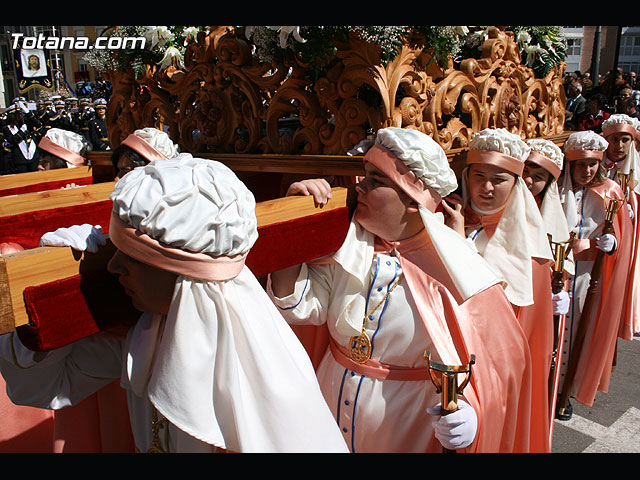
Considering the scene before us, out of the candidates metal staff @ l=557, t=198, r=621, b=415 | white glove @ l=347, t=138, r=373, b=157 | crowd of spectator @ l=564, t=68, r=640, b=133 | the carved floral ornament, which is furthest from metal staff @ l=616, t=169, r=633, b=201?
white glove @ l=347, t=138, r=373, b=157

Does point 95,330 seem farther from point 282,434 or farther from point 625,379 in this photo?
point 625,379

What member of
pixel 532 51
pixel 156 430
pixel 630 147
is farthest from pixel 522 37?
pixel 156 430

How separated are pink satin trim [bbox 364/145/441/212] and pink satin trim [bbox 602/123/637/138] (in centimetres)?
372

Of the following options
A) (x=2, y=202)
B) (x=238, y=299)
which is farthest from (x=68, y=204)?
(x=238, y=299)

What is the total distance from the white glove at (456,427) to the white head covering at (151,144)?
1887mm

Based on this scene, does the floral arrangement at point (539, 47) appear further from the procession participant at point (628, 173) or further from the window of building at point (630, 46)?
the window of building at point (630, 46)

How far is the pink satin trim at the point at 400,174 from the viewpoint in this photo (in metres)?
1.77

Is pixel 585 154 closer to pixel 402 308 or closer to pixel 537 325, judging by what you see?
pixel 537 325

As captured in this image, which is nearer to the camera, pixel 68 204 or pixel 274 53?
pixel 68 204

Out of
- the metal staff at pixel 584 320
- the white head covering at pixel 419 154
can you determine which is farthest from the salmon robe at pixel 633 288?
the white head covering at pixel 419 154

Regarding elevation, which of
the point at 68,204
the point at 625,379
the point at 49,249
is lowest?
the point at 625,379

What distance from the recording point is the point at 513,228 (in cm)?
255

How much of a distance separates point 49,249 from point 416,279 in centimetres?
125

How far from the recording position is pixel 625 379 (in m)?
4.37
